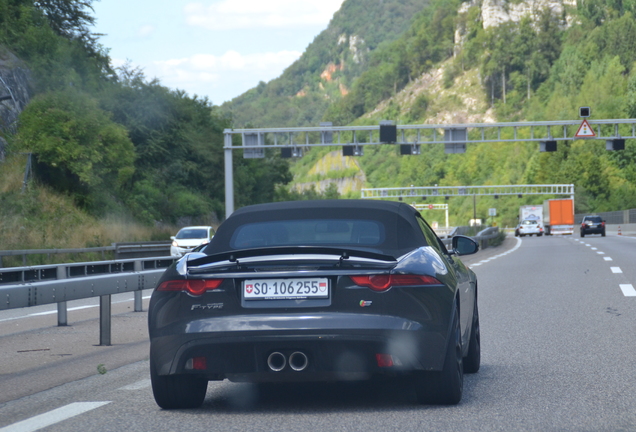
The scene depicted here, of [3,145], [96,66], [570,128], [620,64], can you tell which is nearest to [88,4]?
[96,66]

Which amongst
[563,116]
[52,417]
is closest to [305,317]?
[52,417]

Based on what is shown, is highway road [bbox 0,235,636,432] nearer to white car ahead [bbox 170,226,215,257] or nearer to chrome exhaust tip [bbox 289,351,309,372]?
chrome exhaust tip [bbox 289,351,309,372]

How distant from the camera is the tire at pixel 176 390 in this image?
5770mm

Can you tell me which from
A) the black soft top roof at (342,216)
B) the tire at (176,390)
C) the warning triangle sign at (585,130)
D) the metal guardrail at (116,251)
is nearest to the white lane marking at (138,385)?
the tire at (176,390)

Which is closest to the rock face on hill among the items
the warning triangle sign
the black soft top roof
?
the warning triangle sign

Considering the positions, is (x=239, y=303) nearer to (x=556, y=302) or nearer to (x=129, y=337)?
(x=129, y=337)

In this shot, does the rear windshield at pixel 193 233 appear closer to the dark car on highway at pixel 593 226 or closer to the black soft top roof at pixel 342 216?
the black soft top roof at pixel 342 216

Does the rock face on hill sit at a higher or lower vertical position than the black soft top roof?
higher

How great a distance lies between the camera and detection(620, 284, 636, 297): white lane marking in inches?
569

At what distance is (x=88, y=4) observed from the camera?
198 ft

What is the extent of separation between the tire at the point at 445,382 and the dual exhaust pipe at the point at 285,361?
0.71 m

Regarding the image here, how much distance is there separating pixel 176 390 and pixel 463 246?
2789mm

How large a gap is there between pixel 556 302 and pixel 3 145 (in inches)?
1120

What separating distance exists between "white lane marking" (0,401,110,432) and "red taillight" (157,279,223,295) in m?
1.02
